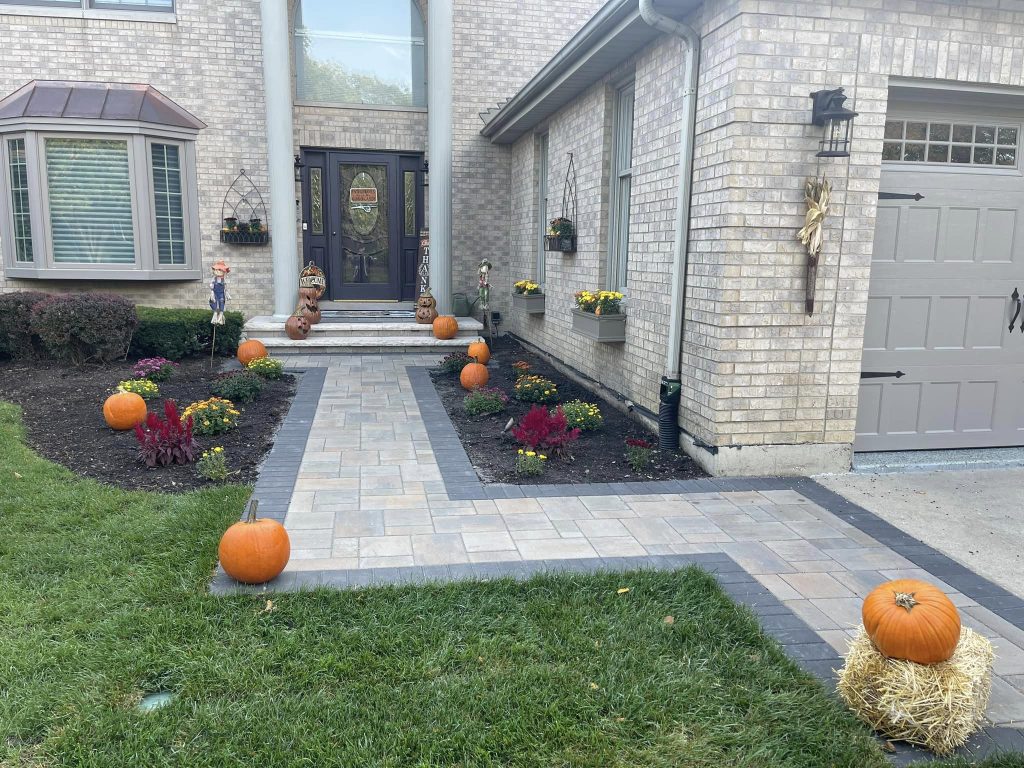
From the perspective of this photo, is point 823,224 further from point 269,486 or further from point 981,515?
point 269,486

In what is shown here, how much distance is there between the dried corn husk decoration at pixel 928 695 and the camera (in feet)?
8.55

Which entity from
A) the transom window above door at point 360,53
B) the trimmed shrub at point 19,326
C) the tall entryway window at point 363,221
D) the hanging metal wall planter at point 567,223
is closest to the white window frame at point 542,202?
the hanging metal wall planter at point 567,223

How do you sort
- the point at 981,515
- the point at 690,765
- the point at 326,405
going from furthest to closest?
the point at 326,405 < the point at 981,515 < the point at 690,765

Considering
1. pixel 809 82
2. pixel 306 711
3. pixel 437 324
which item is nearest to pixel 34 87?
pixel 437 324

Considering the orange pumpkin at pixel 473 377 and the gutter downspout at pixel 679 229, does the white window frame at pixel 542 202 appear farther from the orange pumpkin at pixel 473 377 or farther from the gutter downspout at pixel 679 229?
the gutter downspout at pixel 679 229

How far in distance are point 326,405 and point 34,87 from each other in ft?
24.6

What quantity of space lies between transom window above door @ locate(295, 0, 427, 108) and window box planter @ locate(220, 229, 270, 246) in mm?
2295

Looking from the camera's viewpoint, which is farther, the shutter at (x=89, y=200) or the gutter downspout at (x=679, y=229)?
the shutter at (x=89, y=200)

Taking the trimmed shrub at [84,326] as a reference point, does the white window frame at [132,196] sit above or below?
above

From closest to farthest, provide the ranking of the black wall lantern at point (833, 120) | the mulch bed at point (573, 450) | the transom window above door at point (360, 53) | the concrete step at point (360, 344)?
the black wall lantern at point (833, 120)
the mulch bed at point (573, 450)
the concrete step at point (360, 344)
the transom window above door at point (360, 53)

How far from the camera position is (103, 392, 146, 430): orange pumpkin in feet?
21.0

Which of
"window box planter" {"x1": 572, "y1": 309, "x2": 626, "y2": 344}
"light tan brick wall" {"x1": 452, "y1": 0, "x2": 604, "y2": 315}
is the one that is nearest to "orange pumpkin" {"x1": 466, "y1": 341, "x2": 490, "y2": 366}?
"window box planter" {"x1": 572, "y1": 309, "x2": 626, "y2": 344}

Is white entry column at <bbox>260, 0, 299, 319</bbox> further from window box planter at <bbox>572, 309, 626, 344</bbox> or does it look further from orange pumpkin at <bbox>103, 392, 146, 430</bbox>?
window box planter at <bbox>572, 309, 626, 344</bbox>

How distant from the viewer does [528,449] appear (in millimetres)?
5965
